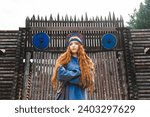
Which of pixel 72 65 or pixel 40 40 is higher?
pixel 40 40

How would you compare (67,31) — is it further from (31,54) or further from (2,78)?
(2,78)

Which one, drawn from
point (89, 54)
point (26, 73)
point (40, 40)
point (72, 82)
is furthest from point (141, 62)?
point (72, 82)

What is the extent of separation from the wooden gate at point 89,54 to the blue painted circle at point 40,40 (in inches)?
8.9

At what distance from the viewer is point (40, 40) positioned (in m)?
15.6

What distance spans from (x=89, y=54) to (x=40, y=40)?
7.36ft

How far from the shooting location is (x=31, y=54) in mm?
15625

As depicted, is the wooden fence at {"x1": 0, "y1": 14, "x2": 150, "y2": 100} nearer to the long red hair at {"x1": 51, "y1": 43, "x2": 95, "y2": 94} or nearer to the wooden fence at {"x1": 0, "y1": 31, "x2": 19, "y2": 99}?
the wooden fence at {"x1": 0, "y1": 31, "x2": 19, "y2": 99}

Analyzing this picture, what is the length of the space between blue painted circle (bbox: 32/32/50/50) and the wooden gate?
0.22 m

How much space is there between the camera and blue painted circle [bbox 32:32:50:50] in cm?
1559

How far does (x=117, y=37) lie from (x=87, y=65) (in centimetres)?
935

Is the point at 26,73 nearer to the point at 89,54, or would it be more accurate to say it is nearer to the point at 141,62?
the point at 89,54

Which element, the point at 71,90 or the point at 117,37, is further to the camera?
the point at 117,37

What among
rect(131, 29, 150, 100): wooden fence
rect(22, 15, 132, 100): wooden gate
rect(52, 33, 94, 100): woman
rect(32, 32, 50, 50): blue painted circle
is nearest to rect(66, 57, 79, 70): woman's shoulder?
rect(52, 33, 94, 100): woman

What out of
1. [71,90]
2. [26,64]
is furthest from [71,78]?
[26,64]
